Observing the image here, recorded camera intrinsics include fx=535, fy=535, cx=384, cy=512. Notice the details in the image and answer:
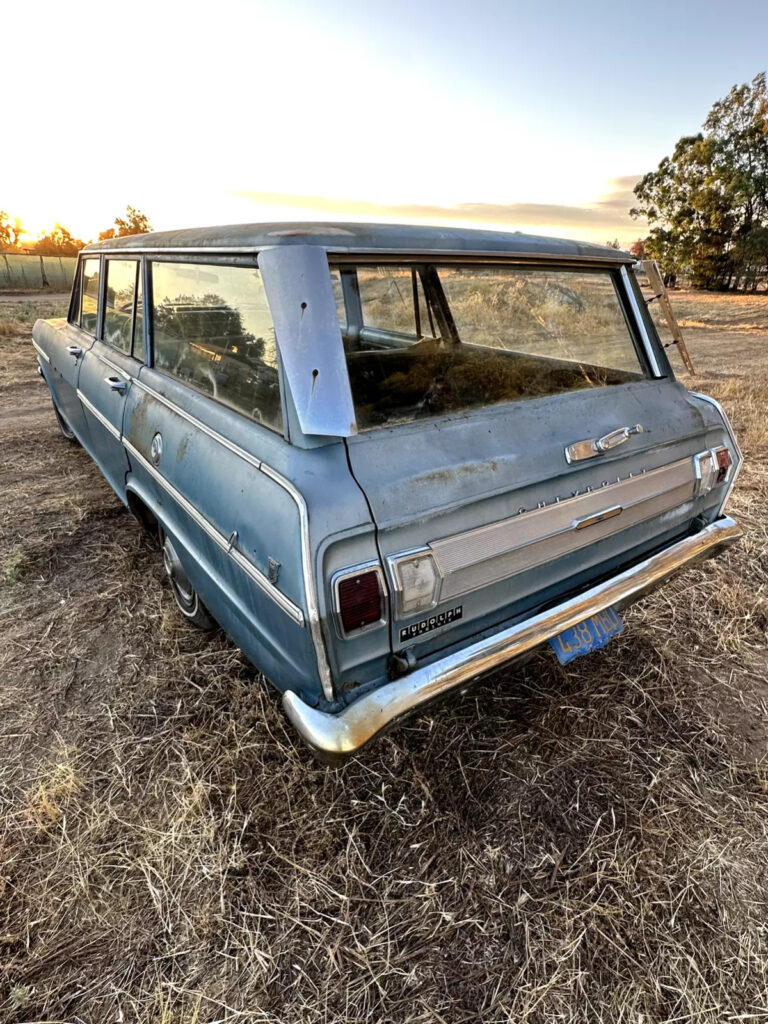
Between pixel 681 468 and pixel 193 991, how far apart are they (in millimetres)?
2346

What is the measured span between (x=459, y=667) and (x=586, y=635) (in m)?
0.62

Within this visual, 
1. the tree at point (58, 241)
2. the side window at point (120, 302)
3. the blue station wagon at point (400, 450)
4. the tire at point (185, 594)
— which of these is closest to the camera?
the blue station wagon at point (400, 450)

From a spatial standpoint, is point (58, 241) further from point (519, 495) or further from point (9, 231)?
point (519, 495)

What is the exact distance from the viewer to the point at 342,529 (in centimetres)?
139

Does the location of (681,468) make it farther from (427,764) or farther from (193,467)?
(193,467)

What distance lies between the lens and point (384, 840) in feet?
5.88

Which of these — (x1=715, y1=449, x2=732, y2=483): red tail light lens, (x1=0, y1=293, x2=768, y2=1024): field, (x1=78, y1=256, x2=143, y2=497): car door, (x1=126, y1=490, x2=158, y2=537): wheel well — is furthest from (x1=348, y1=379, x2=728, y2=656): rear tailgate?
(x1=78, y1=256, x2=143, y2=497): car door

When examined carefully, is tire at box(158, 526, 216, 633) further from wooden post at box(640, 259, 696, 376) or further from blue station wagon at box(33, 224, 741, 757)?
wooden post at box(640, 259, 696, 376)

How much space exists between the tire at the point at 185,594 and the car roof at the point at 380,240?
1295 mm

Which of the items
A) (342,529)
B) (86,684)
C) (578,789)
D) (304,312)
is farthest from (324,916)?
(304,312)

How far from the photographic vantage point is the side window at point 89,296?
346cm

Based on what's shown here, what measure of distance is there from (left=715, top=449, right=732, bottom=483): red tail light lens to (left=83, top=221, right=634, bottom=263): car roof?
94 cm

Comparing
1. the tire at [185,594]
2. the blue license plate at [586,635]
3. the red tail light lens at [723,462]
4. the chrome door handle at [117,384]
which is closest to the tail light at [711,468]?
the red tail light lens at [723,462]

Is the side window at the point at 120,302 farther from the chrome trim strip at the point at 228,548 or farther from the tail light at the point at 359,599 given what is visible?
the tail light at the point at 359,599
